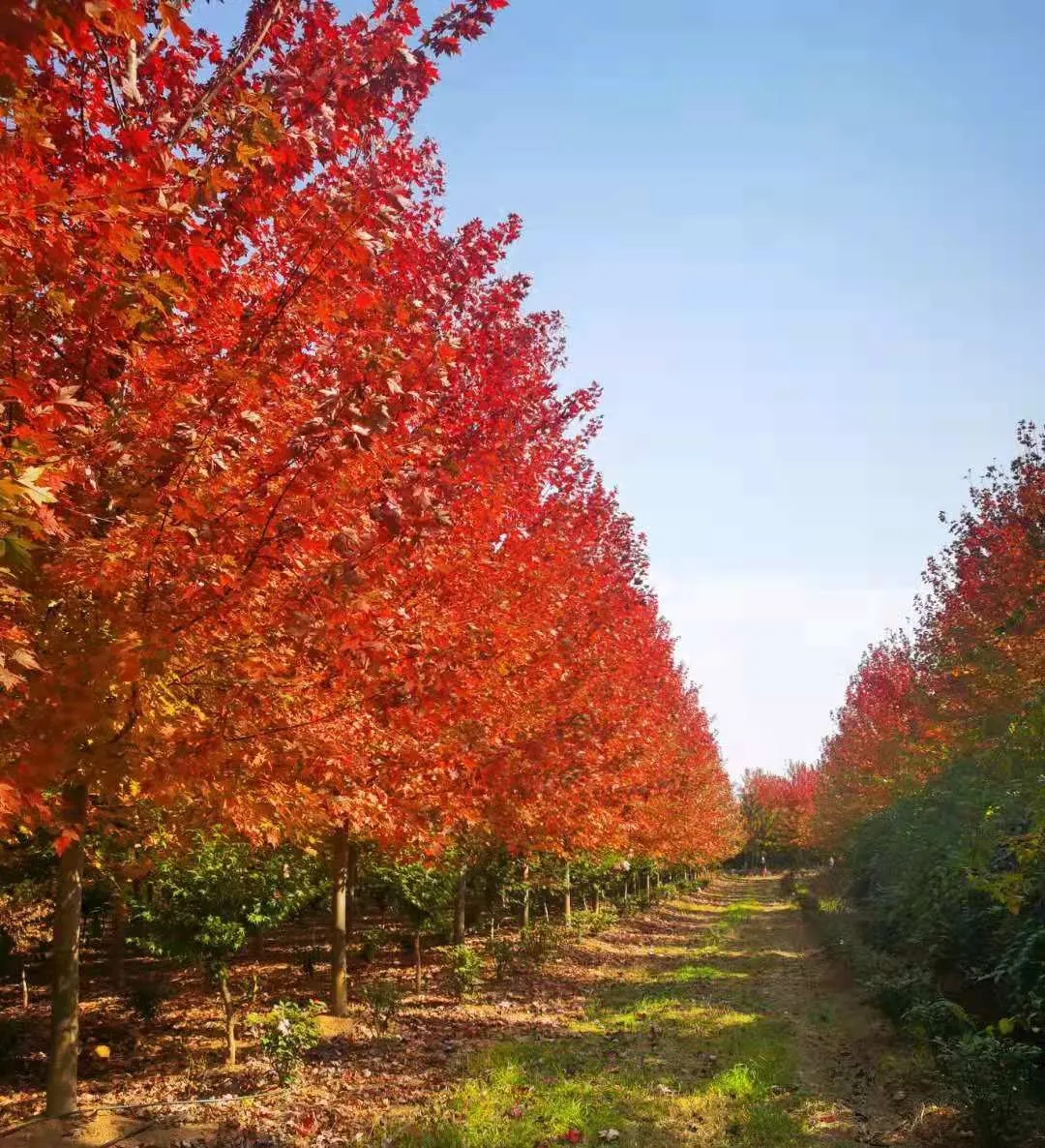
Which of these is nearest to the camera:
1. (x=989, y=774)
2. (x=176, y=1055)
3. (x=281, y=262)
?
(x=281, y=262)

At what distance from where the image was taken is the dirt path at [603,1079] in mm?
7637

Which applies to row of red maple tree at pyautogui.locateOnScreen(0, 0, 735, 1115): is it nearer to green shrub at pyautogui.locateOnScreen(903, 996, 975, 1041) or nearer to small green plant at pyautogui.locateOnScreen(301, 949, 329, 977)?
green shrub at pyautogui.locateOnScreen(903, 996, 975, 1041)

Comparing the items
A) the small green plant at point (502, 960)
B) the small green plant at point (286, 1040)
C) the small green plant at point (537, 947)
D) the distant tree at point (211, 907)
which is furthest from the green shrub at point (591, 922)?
the small green plant at point (286, 1040)

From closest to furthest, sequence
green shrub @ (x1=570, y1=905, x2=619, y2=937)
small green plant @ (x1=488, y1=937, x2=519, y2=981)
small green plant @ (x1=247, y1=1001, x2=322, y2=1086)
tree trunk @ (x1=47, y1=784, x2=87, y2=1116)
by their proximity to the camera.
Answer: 1. tree trunk @ (x1=47, y1=784, x2=87, y2=1116)
2. small green plant @ (x1=247, y1=1001, x2=322, y2=1086)
3. small green plant @ (x1=488, y1=937, x2=519, y2=981)
4. green shrub @ (x1=570, y1=905, x2=619, y2=937)

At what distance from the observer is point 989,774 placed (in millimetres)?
11617

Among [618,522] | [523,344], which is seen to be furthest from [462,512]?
[618,522]

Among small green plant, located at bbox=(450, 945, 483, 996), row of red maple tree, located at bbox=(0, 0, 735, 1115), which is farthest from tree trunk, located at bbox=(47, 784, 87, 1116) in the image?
small green plant, located at bbox=(450, 945, 483, 996)

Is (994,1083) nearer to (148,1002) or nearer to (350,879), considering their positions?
(148,1002)

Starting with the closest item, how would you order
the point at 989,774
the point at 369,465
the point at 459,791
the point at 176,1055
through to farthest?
the point at 369,465
the point at 459,791
the point at 176,1055
the point at 989,774

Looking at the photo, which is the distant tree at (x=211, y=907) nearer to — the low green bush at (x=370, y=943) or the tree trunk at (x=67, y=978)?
the tree trunk at (x=67, y=978)

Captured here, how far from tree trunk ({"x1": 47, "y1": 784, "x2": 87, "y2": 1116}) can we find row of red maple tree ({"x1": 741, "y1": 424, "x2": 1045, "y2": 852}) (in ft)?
28.6

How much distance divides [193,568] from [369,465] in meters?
1.32

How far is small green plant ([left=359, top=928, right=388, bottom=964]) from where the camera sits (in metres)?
16.6

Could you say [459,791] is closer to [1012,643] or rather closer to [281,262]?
[281,262]
